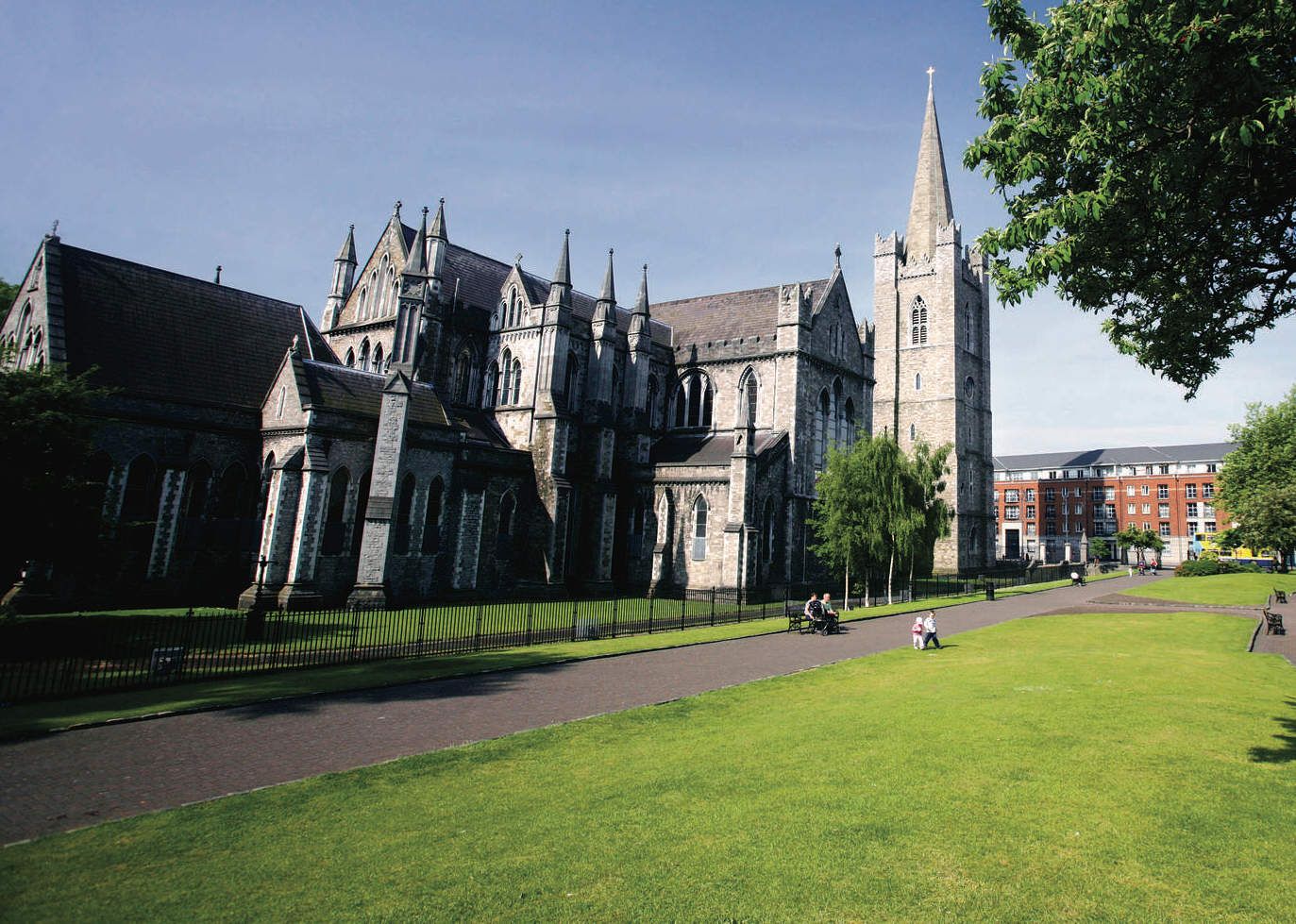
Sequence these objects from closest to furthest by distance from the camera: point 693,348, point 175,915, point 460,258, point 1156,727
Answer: point 175,915 < point 1156,727 < point 460,258 < point 693,348

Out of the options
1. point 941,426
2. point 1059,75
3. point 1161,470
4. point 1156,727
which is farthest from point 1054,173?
point 1161,470

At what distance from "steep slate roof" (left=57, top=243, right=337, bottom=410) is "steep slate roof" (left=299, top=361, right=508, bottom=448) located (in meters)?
3.35

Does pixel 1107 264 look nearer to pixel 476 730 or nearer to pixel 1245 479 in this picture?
pixel 476 730

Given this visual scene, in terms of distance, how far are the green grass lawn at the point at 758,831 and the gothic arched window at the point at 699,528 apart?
24059 mm

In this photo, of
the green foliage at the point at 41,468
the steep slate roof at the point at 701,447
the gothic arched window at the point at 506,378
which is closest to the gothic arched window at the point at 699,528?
the steep slate roof at the point at 701,447

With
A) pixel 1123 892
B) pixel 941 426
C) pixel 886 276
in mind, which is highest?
pixel 886 276

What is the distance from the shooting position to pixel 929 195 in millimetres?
59844

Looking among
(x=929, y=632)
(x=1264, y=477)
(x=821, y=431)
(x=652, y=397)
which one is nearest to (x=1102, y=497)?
(x=1264, y=477)

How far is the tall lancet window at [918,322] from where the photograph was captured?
58.0 metres

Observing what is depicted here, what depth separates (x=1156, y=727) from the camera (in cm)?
1028

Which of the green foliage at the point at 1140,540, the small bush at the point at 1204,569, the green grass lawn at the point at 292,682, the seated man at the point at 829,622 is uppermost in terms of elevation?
the green foliage at the point at 1140,540

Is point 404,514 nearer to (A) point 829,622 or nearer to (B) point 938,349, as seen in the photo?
(A) point 829,622

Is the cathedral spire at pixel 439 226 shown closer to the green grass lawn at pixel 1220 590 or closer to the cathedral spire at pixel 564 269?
the cathedral spire at pixel 564 269

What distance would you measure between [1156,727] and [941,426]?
48.8 m
